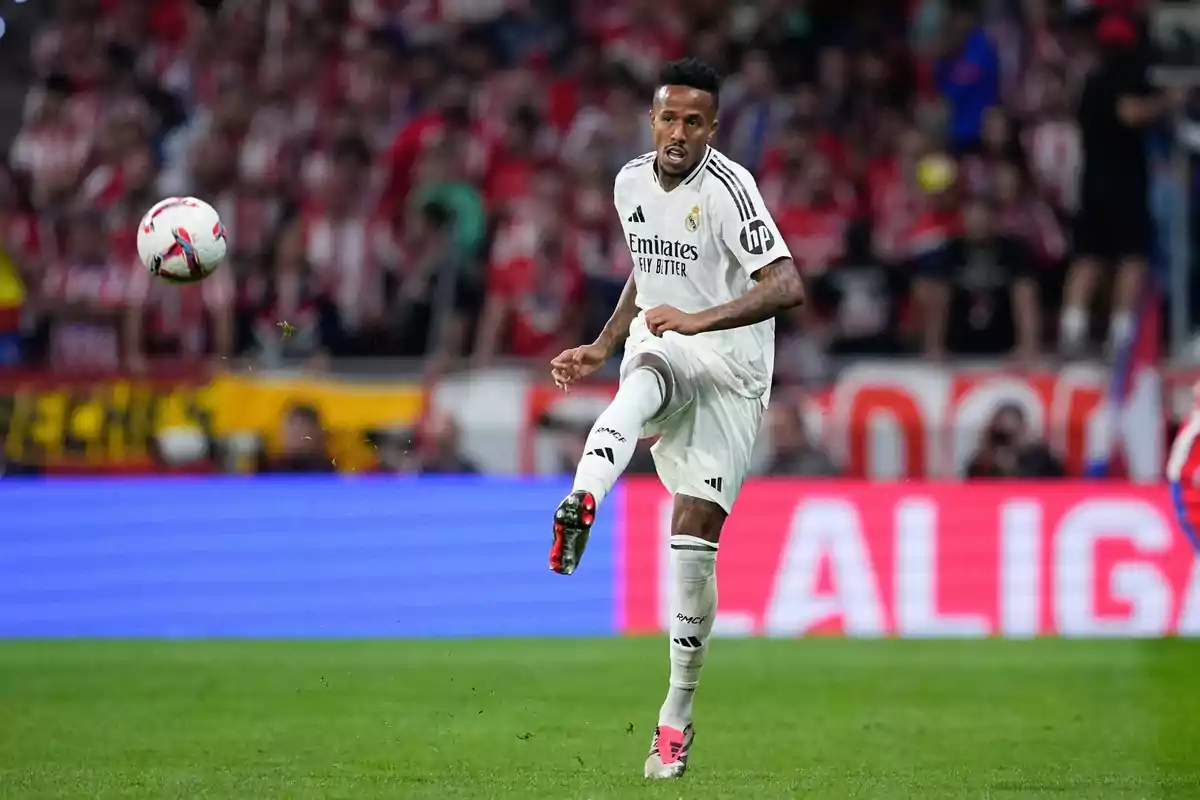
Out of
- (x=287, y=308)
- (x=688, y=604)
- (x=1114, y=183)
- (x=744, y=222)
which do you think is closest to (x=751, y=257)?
(x=744, y=222)

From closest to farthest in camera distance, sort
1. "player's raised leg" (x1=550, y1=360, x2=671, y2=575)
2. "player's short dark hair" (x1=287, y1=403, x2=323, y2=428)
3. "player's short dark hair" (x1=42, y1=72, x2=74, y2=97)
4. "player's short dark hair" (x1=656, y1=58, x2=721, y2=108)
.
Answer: "player's raised leg" (x1=550, y1=360, x2=671, y2=575)
"player's short dark hair" (x1=656, y1=58, x2=721, y2=108)
"player's short dark hair" (x1=287, y1=403, x2=323, y2=428)
"player's short dark hair" (x1=42, y1=72, x2=74, y2=97)

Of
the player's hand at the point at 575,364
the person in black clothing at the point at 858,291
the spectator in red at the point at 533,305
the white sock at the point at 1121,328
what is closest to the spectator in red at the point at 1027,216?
the white sock at the point at 1121,328

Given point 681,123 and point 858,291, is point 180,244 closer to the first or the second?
point 681,123

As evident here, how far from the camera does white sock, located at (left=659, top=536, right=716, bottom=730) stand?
7.50 m

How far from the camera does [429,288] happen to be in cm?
1614

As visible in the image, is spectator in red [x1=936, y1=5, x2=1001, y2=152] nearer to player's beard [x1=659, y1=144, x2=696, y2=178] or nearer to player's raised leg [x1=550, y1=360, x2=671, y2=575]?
player's beard [x1=659, y1=144, x2=696, y2=178]

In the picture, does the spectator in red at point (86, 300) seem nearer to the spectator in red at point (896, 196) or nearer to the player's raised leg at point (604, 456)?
the spectator in red at point (896, 196)

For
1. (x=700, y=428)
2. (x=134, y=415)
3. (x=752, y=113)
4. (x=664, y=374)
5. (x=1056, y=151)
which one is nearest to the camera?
(x=664, y=374)

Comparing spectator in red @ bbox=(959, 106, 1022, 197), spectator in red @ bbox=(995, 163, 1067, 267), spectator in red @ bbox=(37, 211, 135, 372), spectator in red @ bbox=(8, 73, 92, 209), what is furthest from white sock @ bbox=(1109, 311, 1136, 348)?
spectator in red @ bbox=(8, 73, 92, 209)

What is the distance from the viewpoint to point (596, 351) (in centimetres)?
756

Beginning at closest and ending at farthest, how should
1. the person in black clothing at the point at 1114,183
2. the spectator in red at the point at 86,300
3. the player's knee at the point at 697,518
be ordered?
the player's knee at the point at 697,518
the person in black clothing at the point at 1114,183
the spectator in red at the point at 86,300

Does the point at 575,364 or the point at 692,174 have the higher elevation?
the point at 692,174

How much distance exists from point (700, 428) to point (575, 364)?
0.60m

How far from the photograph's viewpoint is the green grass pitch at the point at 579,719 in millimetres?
7109
